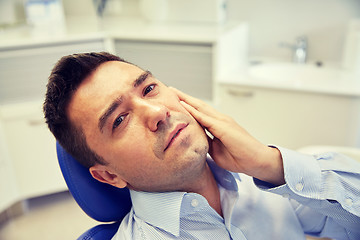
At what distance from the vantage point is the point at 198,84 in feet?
7.06

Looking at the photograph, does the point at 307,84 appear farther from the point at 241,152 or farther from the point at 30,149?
the point at 30,149

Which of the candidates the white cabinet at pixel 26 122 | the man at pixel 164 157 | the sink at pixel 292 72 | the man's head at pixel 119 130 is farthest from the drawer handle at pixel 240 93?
the man's head at pixel 119 130

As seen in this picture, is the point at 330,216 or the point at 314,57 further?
the point at 314,57

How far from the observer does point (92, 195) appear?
0.98 m

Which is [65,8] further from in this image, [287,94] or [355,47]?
[355,47]

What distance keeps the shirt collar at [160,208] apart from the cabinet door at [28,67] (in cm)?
140

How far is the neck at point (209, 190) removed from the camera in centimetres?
104

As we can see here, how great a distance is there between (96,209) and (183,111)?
0.37m

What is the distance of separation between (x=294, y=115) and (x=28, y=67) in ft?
5.16

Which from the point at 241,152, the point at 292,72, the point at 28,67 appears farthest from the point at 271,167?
the point at 28,67

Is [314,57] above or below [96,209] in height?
above

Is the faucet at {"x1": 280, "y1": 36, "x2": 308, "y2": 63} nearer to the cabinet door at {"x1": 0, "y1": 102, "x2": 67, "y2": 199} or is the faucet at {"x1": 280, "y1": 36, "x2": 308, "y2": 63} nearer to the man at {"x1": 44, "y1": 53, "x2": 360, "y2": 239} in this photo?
Answer: the man at {"x1": 44, "y1": 53, "x2": 360, "y2": 239}

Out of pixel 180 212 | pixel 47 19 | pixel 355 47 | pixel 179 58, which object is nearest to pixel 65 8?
pixel 47 19

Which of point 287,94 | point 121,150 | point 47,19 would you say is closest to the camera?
point 121,150
